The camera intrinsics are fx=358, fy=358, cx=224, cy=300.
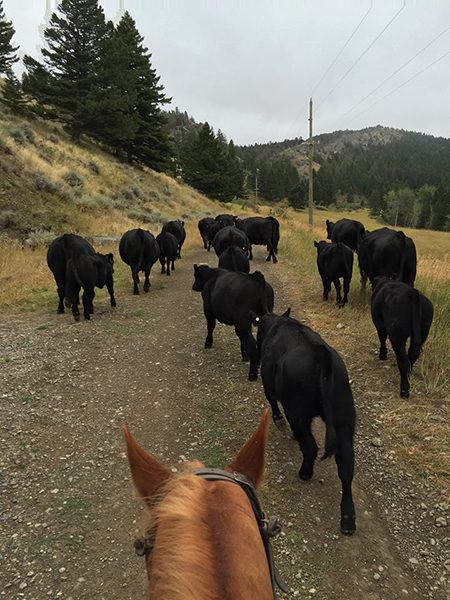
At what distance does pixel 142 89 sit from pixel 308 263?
26.8m

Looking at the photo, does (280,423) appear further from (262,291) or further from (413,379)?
(413,379)

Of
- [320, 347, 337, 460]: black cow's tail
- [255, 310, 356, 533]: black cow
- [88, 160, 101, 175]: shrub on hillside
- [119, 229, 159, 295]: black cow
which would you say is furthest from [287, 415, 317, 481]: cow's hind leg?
[88, 160, 101, 175]: shrub on hillside

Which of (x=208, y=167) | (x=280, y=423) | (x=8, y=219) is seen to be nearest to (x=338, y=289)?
(x=280, y=423)

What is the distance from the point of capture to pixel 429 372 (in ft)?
17.0

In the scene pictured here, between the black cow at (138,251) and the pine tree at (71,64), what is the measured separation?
72.9 feet

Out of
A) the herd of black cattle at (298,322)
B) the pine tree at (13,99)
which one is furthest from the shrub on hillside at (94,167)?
the herd of black cattle at (298,322)

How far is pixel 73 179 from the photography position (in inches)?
795

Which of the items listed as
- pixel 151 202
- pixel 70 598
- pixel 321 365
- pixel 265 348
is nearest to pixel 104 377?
pixel 265 348

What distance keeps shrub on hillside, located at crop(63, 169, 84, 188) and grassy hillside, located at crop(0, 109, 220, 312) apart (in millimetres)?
51

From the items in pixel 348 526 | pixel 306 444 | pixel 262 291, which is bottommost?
pixel 348 526

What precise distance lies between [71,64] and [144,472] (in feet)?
112

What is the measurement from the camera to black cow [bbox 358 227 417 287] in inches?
304

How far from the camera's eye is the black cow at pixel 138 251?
9.86m

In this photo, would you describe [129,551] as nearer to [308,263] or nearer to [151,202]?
[308,263]
